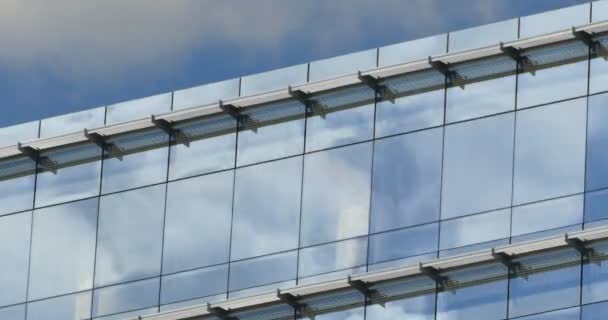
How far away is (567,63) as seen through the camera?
80.4 meters

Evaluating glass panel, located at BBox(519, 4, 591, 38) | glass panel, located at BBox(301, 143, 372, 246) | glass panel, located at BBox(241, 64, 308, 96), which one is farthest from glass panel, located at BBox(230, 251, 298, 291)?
glass panel, located at BBox(519, 4, 591, 38)

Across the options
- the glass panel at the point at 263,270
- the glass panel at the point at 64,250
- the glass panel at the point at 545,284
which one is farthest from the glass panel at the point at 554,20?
the glass panel at the point at 64,250

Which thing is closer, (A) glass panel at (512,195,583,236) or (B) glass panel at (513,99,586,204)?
(A) glass panel at (512,195,583,236)

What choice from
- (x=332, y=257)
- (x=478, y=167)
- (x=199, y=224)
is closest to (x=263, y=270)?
(x=332, y=257)

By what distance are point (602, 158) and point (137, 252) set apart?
15.0 m

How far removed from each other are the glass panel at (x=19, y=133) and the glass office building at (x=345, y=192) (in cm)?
10

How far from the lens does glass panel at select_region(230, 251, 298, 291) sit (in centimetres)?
8131

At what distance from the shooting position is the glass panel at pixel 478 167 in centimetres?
7944

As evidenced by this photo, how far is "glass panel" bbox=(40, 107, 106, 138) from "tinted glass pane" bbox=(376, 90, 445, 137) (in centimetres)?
948

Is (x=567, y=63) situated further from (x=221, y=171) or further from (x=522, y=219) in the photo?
(x=221, y=171)

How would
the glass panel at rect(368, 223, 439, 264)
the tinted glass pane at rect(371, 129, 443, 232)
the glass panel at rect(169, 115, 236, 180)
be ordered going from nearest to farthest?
the glass panel at rect(368, 223, 439, 264) < the tinted glass pane at rect(371, 129, 443, 232) < the glass panel at rect(169, 115, 236, 180)

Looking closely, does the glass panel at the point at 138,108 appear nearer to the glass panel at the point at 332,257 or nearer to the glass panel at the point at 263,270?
the glass panel at the point at 263,270

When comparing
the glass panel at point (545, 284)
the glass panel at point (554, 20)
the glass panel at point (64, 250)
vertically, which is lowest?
the glass panel at point (545, 284)

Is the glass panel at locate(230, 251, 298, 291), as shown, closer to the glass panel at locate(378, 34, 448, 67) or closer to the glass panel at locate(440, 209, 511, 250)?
the glass panel at locate(440, 209, 511, 250)
